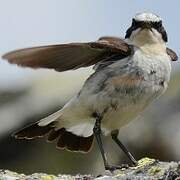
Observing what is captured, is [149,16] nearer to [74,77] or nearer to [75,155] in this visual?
[75,155]

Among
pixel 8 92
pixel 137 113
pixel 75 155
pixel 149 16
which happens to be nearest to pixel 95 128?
pixel 137 113

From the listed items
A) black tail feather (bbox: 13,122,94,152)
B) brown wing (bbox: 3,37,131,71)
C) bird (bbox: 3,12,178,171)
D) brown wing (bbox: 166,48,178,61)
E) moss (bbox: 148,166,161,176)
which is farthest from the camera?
brown wing (bbox: 166,48,178,61)

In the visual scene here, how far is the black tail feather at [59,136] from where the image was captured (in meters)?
13.3

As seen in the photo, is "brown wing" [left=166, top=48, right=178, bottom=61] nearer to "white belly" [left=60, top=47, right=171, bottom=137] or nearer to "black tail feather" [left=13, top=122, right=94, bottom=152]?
"white belly" [left=60, top=47, right=171, bottom=137]

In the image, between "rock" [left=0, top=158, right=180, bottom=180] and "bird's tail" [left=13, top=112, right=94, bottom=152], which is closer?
"rock" [left=0, top=158, right=180, bottom=180]

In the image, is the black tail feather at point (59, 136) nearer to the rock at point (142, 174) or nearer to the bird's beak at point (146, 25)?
the bird's beak at point (146, 25)

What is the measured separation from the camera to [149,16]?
1301cm

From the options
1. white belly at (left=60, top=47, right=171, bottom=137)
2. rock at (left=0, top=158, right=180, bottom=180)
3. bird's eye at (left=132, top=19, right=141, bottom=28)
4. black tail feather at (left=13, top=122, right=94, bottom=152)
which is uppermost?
bird's eye at (left=132, top=19, right=141, bottom=28)

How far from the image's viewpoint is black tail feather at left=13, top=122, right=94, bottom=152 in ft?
43.6

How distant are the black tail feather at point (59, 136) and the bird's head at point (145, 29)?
1455 mm

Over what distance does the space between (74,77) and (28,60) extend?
7.63m

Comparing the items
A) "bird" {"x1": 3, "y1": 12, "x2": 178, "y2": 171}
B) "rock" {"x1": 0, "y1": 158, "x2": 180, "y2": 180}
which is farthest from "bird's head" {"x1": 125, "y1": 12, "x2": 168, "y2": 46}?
"rock" {"x1": 0, "y1": 158, "x2": 180, "y2": 180}

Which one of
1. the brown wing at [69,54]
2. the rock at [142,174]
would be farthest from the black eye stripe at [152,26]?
the rock at [142,174]

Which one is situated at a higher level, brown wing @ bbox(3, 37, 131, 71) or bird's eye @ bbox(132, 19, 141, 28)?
bird's eye @ bbox(132, 19, 141, 28)
